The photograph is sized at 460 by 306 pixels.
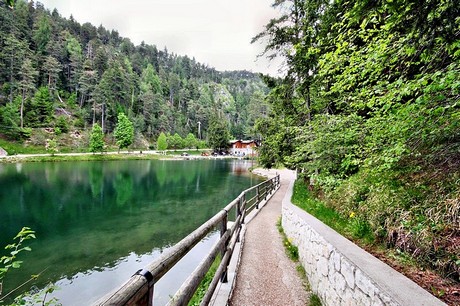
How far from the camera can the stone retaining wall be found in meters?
2.09

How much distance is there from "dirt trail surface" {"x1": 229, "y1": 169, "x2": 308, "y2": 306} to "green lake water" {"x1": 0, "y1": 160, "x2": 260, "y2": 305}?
281 cm

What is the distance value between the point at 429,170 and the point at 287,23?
1026 centimetres

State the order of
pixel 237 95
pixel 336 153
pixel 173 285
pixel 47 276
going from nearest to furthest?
pixel 336 153, pixel 173 285, pixel 47 276, pixel 237 95

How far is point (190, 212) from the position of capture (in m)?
15.3

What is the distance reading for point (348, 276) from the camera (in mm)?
2781

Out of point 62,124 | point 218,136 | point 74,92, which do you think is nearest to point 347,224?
point 62,124

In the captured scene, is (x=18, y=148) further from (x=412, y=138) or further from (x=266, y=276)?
(x=412, y=138)

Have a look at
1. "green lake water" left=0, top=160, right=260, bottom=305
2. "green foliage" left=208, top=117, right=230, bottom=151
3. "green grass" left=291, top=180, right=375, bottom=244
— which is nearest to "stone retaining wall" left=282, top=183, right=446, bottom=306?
"green grass" left=291, top=180, right=375, bottom=244

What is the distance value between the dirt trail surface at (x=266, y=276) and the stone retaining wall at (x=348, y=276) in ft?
1.19

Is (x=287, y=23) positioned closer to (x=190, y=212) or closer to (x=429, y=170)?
(x=429, y=170)

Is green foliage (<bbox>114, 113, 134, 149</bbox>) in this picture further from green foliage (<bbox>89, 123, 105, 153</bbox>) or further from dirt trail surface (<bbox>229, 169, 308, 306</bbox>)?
dirt trail surface (<bbox>229, 169, 308, 306</bbox>)

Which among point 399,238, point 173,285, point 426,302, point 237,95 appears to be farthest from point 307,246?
point 237,95

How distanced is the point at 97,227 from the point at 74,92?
72.5 metres

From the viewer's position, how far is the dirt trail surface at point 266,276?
380 centimetres
